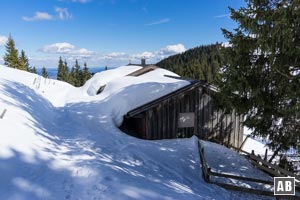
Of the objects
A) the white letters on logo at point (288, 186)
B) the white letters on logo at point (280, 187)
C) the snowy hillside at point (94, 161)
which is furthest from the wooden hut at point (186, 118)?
the white letters on logo at point (280, 187)

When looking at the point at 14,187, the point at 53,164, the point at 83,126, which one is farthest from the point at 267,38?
the point at 83,126

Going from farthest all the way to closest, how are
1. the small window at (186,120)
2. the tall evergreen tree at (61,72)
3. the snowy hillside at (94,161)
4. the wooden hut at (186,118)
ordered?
the tall evergreen tree at (61,72) < the small window at (186,120) < the wooden hut at (186,118) < the snowy hillside at (94,161)

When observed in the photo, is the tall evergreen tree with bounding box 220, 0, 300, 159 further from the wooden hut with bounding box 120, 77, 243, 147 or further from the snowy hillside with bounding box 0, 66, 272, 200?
the wooden hut with bounding box 120, 77, 243, 147

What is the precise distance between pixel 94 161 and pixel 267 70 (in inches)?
338

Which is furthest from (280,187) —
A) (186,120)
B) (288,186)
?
(186,120)

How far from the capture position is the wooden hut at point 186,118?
17.3 meters

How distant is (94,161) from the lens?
10750mm

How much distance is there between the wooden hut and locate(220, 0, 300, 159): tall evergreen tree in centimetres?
477

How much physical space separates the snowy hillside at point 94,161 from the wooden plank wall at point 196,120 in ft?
3.43

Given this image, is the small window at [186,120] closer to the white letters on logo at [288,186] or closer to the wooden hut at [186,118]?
the wooden hut at [186,118]

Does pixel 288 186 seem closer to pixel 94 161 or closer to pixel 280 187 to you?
pixel 280 187

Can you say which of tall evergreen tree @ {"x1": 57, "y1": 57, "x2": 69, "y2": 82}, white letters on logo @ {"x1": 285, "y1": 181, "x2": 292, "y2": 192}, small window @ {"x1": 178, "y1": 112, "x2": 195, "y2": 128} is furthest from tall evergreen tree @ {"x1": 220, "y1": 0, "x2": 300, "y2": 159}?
tall evergreen tree @ {"x1": 57, "y1": 57, "x2": 69, "y2": 82}

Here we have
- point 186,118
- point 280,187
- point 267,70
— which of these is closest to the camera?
point 280,187

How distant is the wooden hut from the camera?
1730 centimetres
